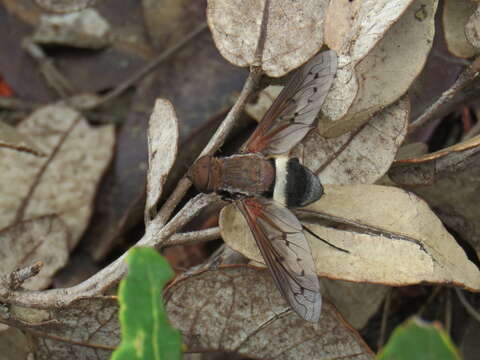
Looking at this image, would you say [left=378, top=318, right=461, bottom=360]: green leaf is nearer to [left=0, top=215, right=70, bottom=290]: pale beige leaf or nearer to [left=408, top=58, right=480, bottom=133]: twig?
[left=408, top=58, right=480, bottom=133]: twig

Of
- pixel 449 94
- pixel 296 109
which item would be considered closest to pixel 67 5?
pixel 296 109

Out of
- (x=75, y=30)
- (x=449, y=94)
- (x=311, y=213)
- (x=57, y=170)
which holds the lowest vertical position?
(x=57, y=170)

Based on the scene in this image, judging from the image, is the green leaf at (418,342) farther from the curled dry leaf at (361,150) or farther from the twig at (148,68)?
the twig at (148,68)

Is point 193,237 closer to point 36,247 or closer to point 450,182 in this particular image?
point 36,247

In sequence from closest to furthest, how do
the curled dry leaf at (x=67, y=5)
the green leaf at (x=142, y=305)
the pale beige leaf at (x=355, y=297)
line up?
the green leaf at (x=142, y=305), the pale beige leaf at (x=355, y=297), the curled dry leaf at (x=67, y=5)

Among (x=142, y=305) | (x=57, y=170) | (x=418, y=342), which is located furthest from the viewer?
(x=57, y=170)

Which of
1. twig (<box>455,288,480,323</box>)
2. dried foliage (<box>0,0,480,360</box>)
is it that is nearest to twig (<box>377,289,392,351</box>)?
dried foliage (<box>0,0,480,360</box>)

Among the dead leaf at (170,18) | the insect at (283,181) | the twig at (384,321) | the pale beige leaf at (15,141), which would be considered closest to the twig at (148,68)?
the dead leaf at (170,18)
